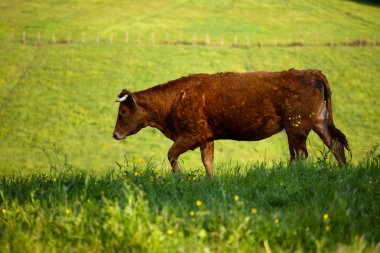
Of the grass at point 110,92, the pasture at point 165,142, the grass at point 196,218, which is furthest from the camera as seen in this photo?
the grass at point 110,92

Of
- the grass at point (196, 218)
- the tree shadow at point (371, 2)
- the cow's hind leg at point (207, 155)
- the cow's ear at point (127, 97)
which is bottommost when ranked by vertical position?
the tree shadow at point (371, 2)

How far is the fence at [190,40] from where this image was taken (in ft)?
196

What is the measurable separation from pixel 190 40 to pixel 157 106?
5078 centimetres

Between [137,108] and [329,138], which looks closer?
[329,138]

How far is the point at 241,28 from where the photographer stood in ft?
238

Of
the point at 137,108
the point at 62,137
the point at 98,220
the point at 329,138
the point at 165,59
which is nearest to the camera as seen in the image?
the point at 98,220

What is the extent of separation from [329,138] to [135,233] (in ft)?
20.8

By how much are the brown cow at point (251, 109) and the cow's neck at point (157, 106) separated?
1.12 ft

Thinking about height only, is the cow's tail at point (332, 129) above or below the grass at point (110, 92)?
above

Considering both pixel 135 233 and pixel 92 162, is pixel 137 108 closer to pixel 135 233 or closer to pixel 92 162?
pixel 135 233

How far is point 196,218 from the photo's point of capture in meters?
6.12

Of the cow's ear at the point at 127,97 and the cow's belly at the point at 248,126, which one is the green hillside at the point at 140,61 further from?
the cow's ear at the point at 127,97

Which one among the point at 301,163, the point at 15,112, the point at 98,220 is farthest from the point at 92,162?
the point at 98,220

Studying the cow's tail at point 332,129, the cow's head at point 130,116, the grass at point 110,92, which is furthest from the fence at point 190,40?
the cow's tail at point 332,129
